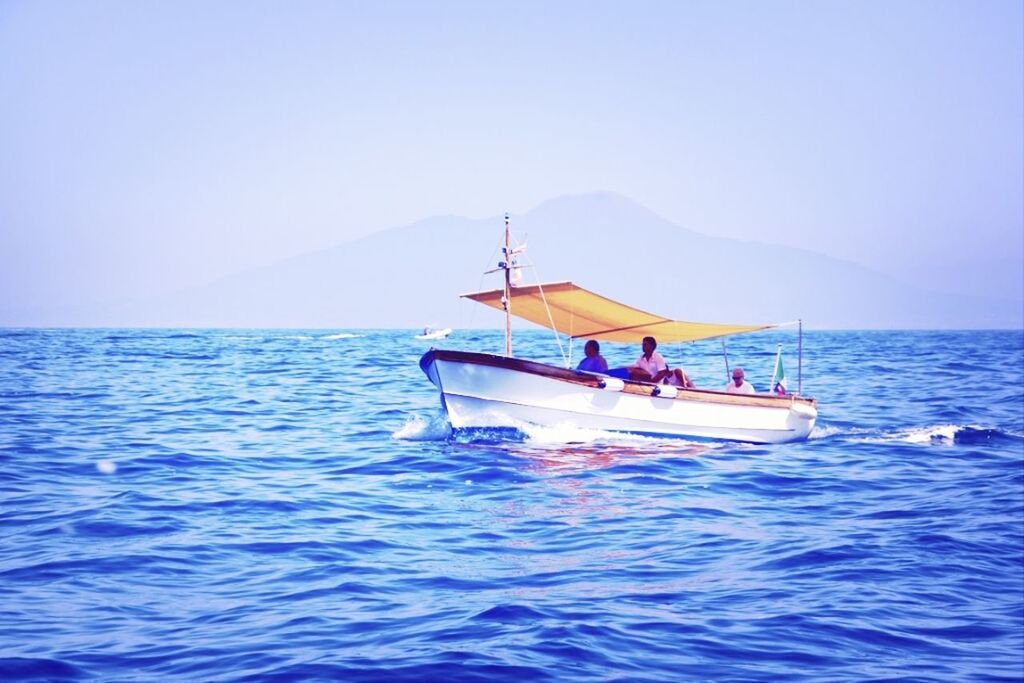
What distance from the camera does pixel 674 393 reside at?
1917 centimetres

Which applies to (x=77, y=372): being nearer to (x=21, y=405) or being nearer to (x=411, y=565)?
(x=21, y=405)

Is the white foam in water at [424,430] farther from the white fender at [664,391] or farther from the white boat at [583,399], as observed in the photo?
the white fender at [664,391]

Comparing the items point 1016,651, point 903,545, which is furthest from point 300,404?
point 1016,651

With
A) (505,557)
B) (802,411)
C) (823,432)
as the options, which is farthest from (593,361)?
(505,557)

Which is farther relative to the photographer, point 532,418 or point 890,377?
point 890,377

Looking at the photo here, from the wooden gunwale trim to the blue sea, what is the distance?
1.13 meters

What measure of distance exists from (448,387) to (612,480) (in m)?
5.69

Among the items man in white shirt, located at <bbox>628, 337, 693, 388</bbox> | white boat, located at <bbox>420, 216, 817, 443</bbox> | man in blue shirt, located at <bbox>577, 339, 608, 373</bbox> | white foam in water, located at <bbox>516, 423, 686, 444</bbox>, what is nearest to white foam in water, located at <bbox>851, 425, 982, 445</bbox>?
white boat, located at <bbox>420, 216, 817, 443</bbox>

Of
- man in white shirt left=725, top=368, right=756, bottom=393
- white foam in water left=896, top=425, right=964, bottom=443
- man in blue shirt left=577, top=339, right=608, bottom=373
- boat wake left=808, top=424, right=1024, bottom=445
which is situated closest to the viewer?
man in blue shirt left=577, top=339, right=608, bottom=373

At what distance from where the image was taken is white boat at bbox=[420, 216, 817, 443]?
61.3ft

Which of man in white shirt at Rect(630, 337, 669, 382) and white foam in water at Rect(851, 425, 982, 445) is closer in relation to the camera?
man in white shirt at Rect(630, 337, 669, 382)

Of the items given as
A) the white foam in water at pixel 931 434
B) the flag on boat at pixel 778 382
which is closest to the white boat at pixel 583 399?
the flag on boat at pixel 778 382

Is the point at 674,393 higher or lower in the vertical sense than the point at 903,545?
higher

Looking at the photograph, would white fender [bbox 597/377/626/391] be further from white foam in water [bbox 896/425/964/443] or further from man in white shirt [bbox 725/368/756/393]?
white foam in water [bbox 896/425/964/443]
